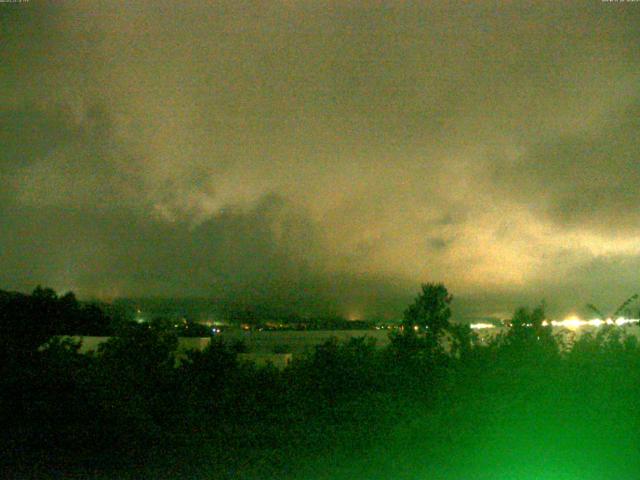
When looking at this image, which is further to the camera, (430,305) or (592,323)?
(430,305)

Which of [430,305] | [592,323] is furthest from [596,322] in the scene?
[430,305]

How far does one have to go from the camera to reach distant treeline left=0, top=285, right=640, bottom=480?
957 centimetres

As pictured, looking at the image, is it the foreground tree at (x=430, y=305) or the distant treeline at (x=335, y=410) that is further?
the foreground tree at (x=430, y=305)

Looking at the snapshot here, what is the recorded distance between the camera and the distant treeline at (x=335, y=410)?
957 cm

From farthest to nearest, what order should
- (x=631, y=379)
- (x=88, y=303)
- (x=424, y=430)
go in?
(x=88, y=303) → (x=631, y=379) → (x=424, y=430)

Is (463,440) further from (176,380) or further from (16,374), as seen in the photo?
(16,374)

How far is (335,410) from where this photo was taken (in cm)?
1139

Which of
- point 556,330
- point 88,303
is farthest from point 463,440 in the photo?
point 88,303

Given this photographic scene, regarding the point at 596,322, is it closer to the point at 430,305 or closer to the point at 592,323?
the point at 592,323

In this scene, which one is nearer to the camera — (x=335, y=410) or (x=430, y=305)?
(x=335, y=410)

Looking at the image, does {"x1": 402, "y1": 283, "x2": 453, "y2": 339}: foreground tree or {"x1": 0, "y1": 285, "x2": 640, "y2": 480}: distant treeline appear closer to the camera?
{"x1": 0, "y1": 285, "x2": 640, "y2": 480}: distant treeline

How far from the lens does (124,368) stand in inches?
494

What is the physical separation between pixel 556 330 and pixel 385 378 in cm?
402

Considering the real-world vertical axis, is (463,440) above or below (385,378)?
below
